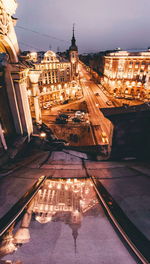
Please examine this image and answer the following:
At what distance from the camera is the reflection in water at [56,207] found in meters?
3.69

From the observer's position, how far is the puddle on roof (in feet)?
10.5

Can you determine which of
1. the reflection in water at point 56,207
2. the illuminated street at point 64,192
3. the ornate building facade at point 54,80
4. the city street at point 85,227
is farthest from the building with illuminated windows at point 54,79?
the city street at point 85,227

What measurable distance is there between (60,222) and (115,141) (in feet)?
30.9

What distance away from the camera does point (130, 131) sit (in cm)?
1189

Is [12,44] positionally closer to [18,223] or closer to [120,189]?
[18,223]

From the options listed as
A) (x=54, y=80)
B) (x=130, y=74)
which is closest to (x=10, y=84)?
(x=54, y=80)

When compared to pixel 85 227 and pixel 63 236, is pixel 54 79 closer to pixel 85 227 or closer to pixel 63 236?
pixel 85 227

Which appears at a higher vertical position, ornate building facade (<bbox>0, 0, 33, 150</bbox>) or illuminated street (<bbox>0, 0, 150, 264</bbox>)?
ornate building facade (<bbox>0, 0, 33, 150</bbox>)

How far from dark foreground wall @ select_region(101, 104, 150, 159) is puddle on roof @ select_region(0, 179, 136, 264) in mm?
7668

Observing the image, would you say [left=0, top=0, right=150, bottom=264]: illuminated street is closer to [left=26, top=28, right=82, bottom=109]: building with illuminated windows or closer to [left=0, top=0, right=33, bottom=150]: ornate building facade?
[left=0, top=0, right=33, bottom=150]: ornate building facade

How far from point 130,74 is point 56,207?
188ft

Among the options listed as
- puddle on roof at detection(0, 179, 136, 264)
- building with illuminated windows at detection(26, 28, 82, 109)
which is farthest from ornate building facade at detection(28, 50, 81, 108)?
puddle on roof at detection(0, 179, 136, 264)

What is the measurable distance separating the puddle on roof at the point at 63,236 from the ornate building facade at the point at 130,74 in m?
52.3

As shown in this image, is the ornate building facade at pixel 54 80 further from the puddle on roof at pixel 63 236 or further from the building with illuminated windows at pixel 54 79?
the puddle on roof at pixel 63 236
